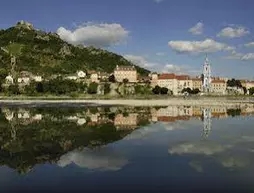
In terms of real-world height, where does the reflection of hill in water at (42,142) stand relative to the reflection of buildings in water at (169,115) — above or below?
below

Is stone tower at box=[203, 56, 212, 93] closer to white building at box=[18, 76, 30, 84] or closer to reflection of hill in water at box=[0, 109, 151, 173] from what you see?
white building at box=[18, 76, 30, 84]

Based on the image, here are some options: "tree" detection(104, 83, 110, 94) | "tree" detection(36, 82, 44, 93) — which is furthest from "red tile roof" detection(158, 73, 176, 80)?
"tree" detection(36, 82, 44, 93)

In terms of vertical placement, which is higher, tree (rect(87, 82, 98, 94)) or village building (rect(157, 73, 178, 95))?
village building (rect(157, 73, 178, 95))

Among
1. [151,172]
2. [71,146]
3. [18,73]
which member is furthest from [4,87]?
[151,172]

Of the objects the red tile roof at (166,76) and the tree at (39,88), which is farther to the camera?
the red tile roof at (166,76)

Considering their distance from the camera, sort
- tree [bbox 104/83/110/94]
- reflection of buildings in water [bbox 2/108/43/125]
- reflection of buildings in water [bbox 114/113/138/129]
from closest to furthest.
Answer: reflection of buildings in water [bbox 114/113/138/129]
reflection of buildings in water [bbox 2/108/43/125]
tree [bbox 104/83/110/94]

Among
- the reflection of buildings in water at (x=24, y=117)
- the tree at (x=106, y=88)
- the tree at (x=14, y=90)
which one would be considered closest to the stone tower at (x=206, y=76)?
the tree at (x=106, y=88)

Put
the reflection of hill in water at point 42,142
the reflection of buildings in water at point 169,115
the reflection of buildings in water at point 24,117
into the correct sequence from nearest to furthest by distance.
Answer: the reflection of hill in water at point 42,142
the reflection of buildings in water at point 24,117
the reflection of buildings in water at point 169,115

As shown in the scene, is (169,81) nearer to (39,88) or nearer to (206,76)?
(206,76)

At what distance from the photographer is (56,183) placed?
1571 centimetres

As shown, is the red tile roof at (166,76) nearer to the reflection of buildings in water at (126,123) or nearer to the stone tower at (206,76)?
the stone tower at (206,76)

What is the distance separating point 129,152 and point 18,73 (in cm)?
16761

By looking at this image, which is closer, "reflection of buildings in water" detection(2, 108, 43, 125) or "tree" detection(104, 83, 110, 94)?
"reflection of buildings in water" detection(2, 108, 43, 125)

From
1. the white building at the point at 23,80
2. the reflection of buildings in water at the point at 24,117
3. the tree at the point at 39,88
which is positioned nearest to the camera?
the reflection of buildings in water at the point at 24,117
